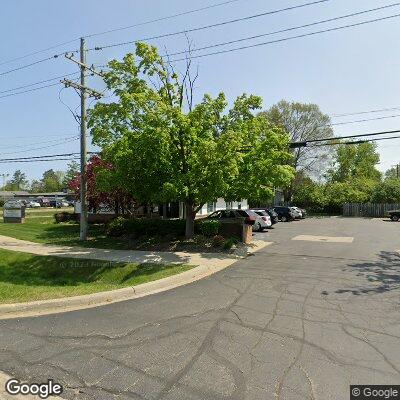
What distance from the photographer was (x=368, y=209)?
1918 inches

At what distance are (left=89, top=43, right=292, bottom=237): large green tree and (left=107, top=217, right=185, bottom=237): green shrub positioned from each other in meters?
1.60

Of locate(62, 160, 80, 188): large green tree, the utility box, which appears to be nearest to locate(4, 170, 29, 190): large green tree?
locate(62, 160, 80, 188): large green tree

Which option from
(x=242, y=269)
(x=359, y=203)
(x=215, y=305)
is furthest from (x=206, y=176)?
(x=359, y=203)

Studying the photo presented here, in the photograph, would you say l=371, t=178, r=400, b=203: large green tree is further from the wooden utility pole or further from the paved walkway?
the wooden utility pole

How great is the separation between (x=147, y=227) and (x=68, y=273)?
6.71 m

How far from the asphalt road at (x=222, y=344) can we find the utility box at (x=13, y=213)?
933 inches

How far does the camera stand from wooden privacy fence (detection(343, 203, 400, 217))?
4747 centimetres

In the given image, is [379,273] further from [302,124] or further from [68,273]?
[302,124]

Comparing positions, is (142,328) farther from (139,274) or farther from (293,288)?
(139,274)

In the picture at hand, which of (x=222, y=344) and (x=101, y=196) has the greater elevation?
(x=101, y=196)

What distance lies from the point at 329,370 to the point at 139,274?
25.9 feet

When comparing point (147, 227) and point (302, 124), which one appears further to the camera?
point (302, 124)

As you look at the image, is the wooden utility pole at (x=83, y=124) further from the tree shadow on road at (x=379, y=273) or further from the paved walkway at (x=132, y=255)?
the tree shadow on road at (x=379, y=273)

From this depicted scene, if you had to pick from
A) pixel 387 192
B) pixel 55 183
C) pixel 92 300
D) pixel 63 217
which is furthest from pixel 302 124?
pixel 55 183
